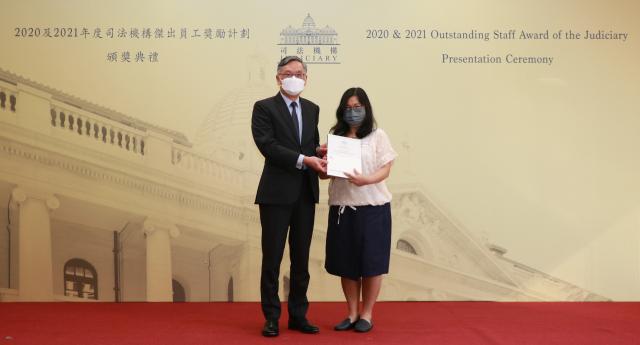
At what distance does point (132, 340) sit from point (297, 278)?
2.90 feet

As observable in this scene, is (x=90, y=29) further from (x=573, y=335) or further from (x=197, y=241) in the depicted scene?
(x=573, y=335)

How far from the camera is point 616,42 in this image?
15.3ft

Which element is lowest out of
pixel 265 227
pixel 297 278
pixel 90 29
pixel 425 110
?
pixel 297 278

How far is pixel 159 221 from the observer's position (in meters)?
4.55

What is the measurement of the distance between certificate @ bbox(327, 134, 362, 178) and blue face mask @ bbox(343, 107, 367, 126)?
11 centimetres

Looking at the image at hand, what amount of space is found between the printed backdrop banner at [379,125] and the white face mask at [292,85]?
4.30ft

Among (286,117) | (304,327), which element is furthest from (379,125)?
(304,327)

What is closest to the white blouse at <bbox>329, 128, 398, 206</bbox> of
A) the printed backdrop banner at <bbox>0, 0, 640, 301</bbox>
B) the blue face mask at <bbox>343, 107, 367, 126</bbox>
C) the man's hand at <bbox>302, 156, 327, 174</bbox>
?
the blue face mask at <bbox>343, 107, 367, 126</bbox>

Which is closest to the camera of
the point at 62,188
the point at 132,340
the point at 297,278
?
the point at 132,340

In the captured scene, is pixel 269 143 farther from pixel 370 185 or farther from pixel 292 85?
pixel 370 185

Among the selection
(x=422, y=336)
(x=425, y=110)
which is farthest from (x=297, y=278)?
(x=425, y=110)

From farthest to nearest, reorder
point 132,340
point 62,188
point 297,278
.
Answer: point 62,188
point 297,278
point 132,340

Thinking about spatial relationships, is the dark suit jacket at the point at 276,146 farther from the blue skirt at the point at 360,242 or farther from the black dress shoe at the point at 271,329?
the black dress shoe at the point at 271,329

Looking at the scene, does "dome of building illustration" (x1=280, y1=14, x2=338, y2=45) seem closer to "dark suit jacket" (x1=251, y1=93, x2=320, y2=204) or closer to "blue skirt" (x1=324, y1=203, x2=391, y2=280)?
"dark suit jacket" (x1=251, y1=93, x2=320, y2=204)
